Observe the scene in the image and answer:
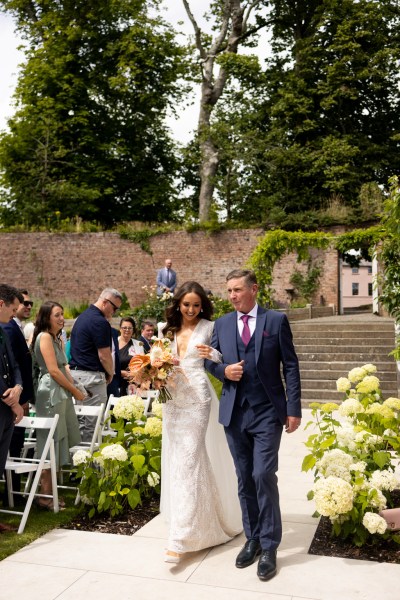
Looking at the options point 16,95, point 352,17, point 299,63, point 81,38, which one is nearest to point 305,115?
point 299,63

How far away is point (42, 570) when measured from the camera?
4473mm

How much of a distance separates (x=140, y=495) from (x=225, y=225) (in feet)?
61.8

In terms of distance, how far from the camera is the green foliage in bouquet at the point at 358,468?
4.49 m

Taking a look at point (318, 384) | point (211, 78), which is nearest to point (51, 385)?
point (318, 384)

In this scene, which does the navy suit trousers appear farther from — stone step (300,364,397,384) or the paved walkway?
stone step (300,364,397,384)

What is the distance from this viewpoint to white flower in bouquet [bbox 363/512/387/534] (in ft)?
14.6

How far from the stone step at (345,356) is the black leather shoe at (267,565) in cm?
870

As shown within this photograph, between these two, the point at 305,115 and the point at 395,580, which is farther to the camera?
the point at 305,115

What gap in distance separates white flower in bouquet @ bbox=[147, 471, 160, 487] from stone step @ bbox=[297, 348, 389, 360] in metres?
7.69

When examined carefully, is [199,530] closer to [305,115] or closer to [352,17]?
[305,115]

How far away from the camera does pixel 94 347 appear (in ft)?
22.1

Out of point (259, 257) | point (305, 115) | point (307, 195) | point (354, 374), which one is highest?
point (305, 115)

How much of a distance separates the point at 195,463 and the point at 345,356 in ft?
28.7

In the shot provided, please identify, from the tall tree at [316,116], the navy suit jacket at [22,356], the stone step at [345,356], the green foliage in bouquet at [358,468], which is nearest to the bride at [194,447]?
the green foliage in bouquet at [358,468]
